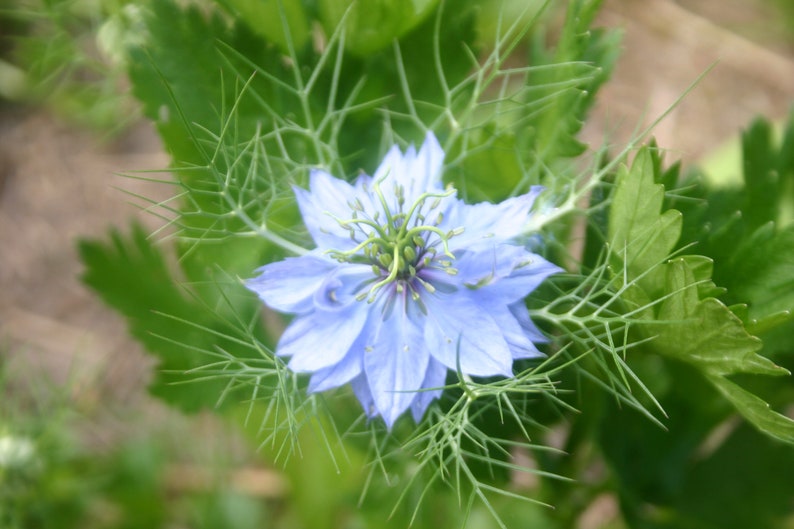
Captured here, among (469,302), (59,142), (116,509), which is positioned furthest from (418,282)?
(59,142)

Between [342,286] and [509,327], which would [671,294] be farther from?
[342,286]

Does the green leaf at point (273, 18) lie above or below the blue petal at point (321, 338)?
above

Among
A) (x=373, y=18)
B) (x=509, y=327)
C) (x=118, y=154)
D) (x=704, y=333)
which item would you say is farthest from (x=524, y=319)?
(x=118, y=154)

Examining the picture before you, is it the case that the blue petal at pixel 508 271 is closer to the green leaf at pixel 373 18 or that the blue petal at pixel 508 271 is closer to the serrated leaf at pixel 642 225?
the serrated leaf at pixel 642 225

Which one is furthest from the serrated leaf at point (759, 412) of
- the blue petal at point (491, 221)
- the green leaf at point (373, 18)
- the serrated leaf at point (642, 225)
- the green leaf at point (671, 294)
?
the green leaf at point (373, 18)

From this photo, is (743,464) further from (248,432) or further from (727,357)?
(248,432)

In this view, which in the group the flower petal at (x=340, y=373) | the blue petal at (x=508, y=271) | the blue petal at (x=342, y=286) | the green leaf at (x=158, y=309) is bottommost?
the green leaf at (x=158, y=309)

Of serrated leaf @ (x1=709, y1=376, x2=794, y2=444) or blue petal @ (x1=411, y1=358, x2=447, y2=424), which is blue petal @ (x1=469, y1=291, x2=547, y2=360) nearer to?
blue petal @ (x1=411, y1=358, x2=447, y2=424)

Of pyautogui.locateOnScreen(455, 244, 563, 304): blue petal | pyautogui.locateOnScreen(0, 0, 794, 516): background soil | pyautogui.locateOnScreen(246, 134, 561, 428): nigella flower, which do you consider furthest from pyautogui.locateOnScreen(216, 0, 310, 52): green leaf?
pyautogui.locateOnScreen(0, 0, 794, 516): background soil
